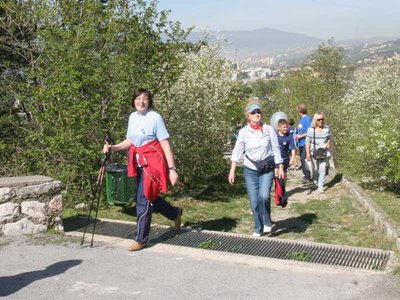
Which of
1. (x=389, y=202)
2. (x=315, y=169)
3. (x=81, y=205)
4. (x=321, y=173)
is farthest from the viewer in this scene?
(x=315, y=169)

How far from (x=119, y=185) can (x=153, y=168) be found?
1.74 m

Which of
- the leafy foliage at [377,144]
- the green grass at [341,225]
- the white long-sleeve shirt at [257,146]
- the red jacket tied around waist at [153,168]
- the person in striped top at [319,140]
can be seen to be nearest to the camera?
the red jacket tied around waist at [153,168]

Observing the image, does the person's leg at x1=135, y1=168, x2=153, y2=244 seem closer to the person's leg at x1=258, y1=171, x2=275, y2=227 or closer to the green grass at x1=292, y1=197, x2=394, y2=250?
the person's leg at x1=258, y1=171, x2=275, y2=227

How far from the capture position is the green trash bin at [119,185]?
7.10 metres

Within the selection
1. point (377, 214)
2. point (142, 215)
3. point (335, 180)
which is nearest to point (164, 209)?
point (142, 215)

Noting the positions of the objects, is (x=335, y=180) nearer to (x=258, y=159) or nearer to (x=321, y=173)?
(x=321, y=173)

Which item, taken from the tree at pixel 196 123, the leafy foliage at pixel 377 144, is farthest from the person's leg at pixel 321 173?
the tree at pixel 196 123

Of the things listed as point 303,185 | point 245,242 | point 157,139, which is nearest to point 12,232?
point 157,139

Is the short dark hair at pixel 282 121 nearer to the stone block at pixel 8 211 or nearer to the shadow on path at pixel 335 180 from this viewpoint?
the shadow on path at pixel 335 180

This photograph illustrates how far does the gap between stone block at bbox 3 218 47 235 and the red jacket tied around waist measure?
1.65 metres

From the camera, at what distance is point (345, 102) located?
62.3 feet

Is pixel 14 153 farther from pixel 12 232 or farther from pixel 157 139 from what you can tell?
pixel 157 139

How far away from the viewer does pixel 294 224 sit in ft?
25.8

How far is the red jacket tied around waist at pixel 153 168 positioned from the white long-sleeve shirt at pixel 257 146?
4.09 feet
